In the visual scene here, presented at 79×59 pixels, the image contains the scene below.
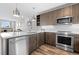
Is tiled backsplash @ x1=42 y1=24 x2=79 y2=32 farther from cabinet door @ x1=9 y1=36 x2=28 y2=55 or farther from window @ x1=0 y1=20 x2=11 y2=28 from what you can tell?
window @ x1=0 y1=20 x2=11 y2=28

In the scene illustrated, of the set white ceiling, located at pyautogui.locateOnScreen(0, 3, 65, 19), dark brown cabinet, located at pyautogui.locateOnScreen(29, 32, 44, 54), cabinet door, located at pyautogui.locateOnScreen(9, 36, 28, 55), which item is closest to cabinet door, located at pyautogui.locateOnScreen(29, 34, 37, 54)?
dark brown cabinet, located at pyautogui.locateOnScreen(29, 32, 44, 54)

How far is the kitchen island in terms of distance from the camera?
3.97ft

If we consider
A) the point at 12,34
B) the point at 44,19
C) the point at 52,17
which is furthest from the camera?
the point at 44,19

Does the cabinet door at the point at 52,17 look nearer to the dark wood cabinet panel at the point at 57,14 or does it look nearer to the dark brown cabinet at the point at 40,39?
the dark wood cabinet panel at the point at 57,14

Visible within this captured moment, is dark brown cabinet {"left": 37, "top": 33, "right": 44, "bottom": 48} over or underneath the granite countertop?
underneath

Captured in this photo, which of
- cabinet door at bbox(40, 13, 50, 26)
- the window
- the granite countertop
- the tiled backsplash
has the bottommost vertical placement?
the granite countertop

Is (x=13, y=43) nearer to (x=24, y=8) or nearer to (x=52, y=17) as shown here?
(x=24, y=8)

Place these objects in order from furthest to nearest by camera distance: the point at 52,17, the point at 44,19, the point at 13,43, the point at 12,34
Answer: the point at 44,19
the point at 52,17
the point at 12,34
the point at 13,43

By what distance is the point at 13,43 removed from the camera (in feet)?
4.29

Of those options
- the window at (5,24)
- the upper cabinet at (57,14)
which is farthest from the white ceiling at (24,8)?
the upper cabinet at (57,14)

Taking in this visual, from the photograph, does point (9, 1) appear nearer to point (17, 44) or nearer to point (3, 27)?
point (3, 27)

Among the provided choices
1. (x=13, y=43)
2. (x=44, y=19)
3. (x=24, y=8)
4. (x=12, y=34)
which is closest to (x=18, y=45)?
(x=13, y=43)

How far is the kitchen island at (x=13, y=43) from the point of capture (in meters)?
1.21
